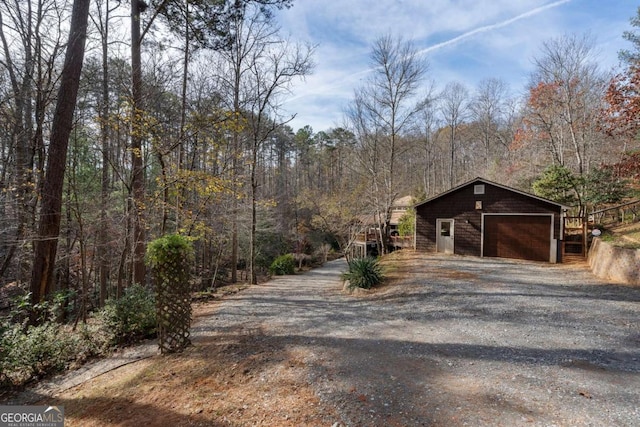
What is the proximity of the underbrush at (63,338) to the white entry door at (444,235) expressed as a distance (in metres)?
11.7

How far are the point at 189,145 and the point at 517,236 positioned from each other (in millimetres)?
12733

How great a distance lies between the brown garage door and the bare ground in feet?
17.3

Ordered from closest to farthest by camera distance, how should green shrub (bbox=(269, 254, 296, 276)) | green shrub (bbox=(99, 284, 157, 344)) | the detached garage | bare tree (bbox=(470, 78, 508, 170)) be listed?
1. green shrub (bbox=(99, 284, 157, 344))
2. the detached garage
3. green shrub (bbox=(269, 254, 296, 276))
4. bare tree (bbox=(470, 78, 508, 170))

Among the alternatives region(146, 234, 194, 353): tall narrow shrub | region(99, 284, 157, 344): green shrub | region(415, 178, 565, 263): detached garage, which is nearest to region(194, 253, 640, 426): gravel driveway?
region(99, 284, 157, 344): green shrub

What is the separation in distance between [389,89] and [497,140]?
17.4m

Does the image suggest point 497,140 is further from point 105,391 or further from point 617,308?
point 105,391

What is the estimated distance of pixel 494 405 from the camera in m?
2.56

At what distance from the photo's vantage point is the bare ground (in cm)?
254

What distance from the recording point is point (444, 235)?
13.3m

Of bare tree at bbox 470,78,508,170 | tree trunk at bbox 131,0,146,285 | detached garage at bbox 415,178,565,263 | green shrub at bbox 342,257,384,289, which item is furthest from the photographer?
bare tree at bbox 470,78,508,170

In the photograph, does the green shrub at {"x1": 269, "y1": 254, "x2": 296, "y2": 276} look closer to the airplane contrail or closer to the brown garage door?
the brown garage door

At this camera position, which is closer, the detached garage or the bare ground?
the bare ground

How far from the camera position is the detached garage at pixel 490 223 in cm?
1129

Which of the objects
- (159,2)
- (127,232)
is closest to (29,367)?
(127,232)
